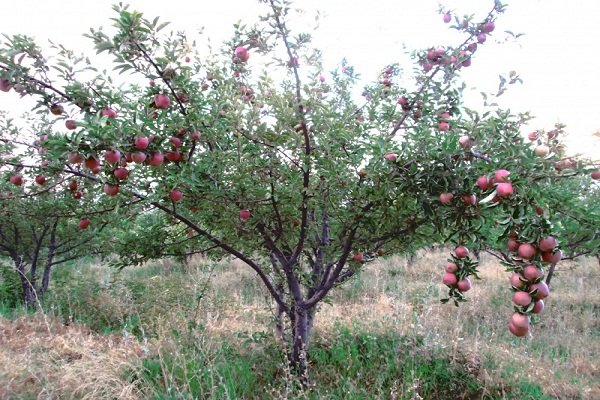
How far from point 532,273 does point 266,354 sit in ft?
8.92

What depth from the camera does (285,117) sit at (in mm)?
2014

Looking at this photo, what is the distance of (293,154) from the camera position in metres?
2.29

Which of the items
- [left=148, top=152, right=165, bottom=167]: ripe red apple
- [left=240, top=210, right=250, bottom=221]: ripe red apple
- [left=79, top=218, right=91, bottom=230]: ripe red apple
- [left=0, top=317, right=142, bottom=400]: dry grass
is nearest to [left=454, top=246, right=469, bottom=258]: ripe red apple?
[left=240, top=210, right=250, bottom=221]: ripe red apple

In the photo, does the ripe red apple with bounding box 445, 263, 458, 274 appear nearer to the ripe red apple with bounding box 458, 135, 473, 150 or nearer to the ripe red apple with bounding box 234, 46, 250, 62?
the ripe red apple with bounding box 458, 135, 473, 150

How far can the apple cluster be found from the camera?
1.45 meters

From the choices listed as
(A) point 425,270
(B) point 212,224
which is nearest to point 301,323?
(B) point 212,224

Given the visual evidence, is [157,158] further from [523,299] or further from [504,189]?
[523,299]

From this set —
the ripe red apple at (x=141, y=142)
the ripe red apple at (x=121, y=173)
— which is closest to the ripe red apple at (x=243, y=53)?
the ripe red apple at (x=141, y=142)

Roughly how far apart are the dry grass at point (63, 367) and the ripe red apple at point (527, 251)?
270 centimetres

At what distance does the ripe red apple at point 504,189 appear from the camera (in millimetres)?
1408

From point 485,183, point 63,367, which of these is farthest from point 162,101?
point 63,367

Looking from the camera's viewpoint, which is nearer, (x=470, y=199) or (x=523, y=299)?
(x=523, y=299)

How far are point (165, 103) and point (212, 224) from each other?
3.49ft

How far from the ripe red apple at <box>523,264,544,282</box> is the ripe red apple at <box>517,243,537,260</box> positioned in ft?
→ 0.13
